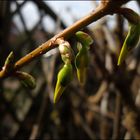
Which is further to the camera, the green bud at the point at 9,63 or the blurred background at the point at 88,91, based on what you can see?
the blurred background at the point at 88,91

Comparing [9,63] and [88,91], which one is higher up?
[9,63]

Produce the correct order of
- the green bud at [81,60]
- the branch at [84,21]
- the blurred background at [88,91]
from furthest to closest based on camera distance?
1. the blurred background at [88,91]
2. the green bud at [81,60]
3. the branch at [84,21]

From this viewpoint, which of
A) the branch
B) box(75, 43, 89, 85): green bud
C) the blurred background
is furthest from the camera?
the blurred background

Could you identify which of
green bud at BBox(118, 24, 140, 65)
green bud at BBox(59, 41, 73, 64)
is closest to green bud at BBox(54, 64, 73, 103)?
green bud at BBox(59, 41, 73, 64)

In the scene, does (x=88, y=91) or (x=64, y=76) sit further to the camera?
(x=88, y=91)

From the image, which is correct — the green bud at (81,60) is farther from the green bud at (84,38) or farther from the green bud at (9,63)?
the green bud at (9,63)

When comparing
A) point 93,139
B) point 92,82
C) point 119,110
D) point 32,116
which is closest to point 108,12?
point 119,110

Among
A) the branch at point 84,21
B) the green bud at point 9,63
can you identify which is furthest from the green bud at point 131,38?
the green bud at point 9,63

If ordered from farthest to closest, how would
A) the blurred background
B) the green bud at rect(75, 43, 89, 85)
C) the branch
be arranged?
the blurred background < the green bud at rect(75, 43, 89, 85) < the branch

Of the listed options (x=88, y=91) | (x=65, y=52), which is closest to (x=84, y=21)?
(x=65, y=52)

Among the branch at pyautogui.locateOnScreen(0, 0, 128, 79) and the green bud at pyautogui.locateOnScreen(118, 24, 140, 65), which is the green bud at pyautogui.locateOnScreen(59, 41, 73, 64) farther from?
the green bud at pyautogui.locateOnScreen(118, 24, 140, 65)

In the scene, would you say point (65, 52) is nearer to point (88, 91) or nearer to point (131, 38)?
point (131, 38)

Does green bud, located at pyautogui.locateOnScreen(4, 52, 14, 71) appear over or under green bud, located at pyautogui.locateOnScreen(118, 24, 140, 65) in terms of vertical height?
over
